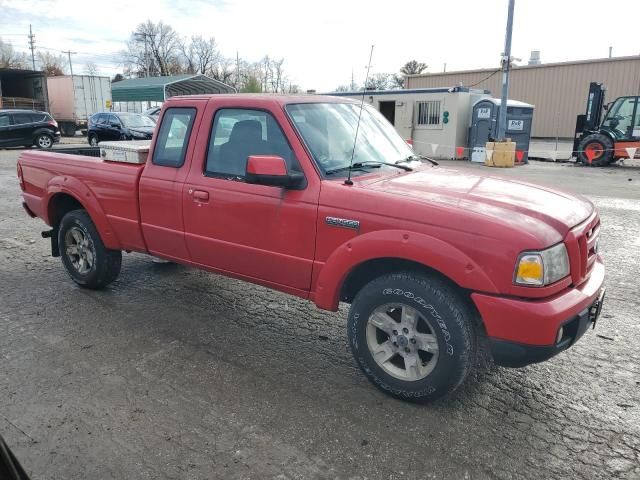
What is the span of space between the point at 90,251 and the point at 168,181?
1480 mm

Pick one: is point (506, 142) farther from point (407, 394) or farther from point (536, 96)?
point (536, 96)

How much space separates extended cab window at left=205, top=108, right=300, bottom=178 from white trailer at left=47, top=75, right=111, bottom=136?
32885 mm

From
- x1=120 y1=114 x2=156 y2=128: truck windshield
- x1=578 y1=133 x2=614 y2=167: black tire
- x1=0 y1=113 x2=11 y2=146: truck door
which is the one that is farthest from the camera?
x1=120 y1=114 x2=156 y2=128: truck windshield

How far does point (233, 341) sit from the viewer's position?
4.11m

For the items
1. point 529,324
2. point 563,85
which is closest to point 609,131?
point 563,85

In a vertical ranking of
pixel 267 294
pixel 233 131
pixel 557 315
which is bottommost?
pixel 267 294

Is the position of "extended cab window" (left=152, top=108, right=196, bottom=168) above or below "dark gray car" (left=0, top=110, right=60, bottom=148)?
above

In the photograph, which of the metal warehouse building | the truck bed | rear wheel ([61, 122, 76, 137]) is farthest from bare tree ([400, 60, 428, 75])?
the truck bed

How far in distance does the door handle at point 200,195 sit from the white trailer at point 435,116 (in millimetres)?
17264

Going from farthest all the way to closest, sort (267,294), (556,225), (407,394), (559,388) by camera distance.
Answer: (267,294) < (559,388) < (407,394) < (556,225)

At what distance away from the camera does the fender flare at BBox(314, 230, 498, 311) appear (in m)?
2.83

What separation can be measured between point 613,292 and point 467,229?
10.7 feet

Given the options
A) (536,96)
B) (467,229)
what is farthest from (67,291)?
(536,96)

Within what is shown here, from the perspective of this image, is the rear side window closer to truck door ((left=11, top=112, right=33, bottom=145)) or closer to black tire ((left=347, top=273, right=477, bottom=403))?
truck door ((left=11, top=112, right=33, bottom=145))
